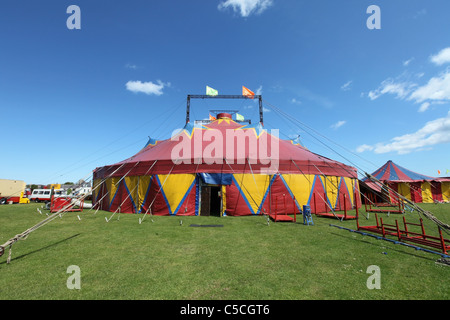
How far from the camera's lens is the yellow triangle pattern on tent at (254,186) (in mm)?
11977

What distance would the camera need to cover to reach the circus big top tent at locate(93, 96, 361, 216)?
39.5 feet

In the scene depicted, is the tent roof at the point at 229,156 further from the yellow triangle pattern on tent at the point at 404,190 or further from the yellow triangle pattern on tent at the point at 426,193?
the yellow triangle pattern on tent at the point at 426,193

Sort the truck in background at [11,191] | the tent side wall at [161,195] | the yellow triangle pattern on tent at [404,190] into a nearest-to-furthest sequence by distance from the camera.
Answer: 1. the tent side wall at [161,195]
2. the yellow triangle pattern on tent at [404,190]
3. the truck in background at [11,191]

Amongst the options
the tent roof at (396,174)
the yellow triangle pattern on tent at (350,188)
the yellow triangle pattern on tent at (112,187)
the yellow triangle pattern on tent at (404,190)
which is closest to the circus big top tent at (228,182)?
the yellow triangle pattern on tent at (350,188)

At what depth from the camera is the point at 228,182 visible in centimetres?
1205

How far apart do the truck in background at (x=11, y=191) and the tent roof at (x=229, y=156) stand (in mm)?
17907

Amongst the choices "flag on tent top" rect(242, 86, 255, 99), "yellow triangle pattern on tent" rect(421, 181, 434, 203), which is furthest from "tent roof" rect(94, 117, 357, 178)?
"yellow triangle pattern on tent" rect(421, 181, 434, 203)

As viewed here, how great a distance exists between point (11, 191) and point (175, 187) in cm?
2894

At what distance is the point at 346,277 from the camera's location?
385cm

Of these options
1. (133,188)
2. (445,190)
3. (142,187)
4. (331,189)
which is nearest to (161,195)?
(142,187)

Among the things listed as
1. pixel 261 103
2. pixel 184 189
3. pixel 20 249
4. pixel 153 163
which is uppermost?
pixel 261 103
